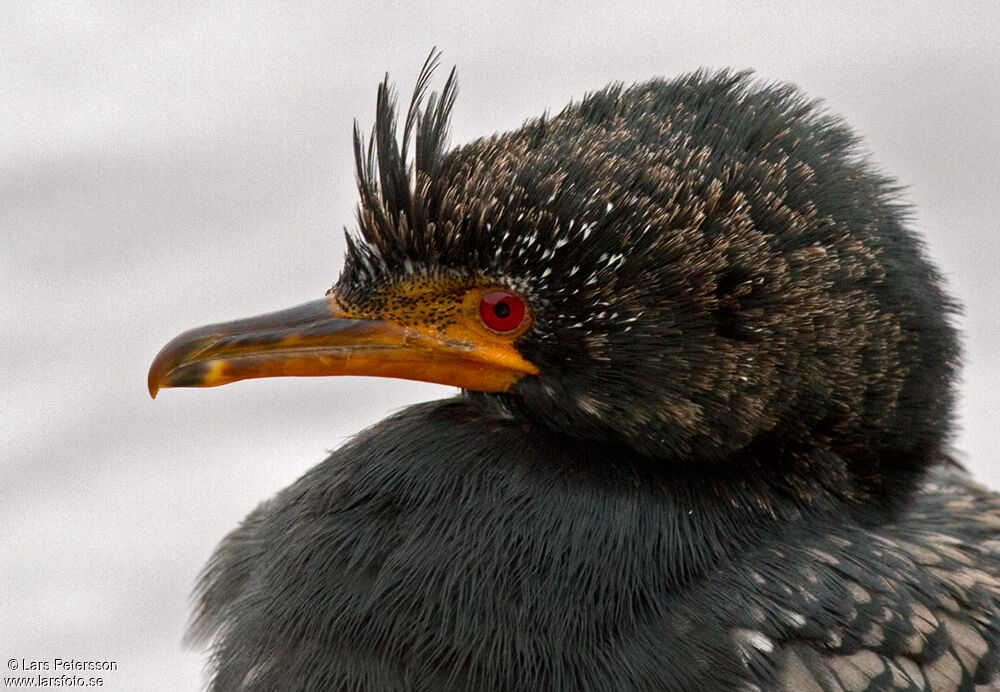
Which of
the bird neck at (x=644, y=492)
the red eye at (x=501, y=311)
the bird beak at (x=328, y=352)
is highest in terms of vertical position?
the red eye at (x=501, y=311)

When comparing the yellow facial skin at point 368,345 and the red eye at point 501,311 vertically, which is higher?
the red eye at point 501,311

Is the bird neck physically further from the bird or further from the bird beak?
the bird beak

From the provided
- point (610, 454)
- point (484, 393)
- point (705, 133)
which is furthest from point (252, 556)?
point (705, 133)

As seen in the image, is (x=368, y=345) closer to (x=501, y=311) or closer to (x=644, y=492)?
(x=501, y=311)

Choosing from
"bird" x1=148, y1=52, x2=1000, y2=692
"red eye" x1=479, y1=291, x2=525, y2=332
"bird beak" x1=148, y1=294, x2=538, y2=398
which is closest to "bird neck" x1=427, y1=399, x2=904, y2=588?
"bird" x1=148, y1=52, x2=1000, y2=692

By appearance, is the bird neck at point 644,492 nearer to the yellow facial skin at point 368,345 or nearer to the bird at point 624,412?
the bird at point 624,412

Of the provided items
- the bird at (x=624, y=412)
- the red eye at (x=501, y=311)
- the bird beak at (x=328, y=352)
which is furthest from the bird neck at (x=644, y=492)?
the red eye at (x=501, y=311)

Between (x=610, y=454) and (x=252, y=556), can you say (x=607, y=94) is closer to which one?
(x=610, y=454)

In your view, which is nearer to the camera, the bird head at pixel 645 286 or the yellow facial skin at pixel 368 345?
the bird head at pixel 645 286
